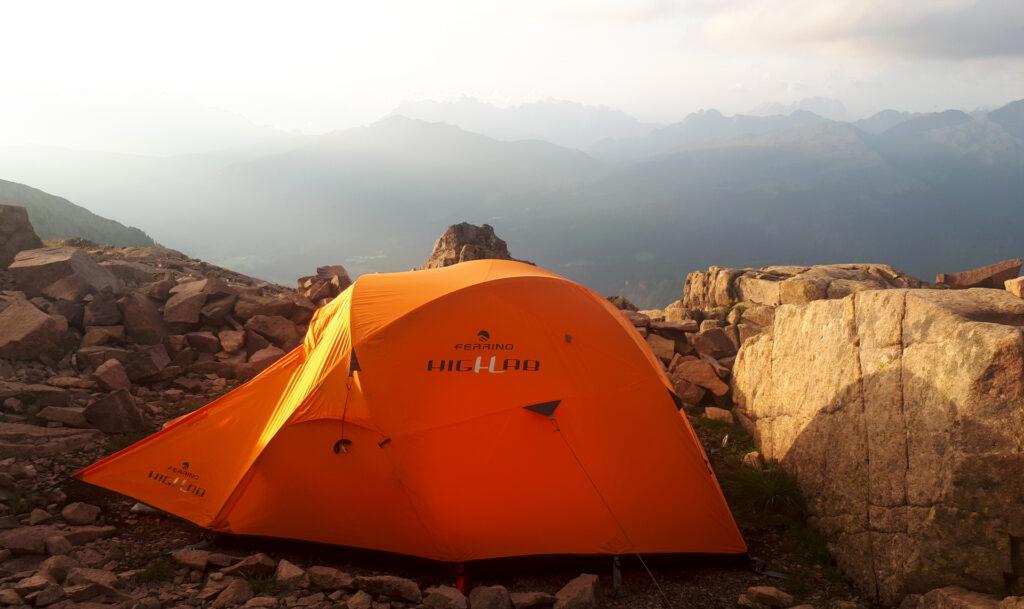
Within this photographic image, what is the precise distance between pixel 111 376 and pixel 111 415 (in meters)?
1.56

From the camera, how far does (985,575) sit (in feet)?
20.6

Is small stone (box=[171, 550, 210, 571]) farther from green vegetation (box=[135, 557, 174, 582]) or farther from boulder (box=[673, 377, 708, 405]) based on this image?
boulder (box=[673, 377, 708, 405])

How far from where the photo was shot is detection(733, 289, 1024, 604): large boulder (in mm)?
6398

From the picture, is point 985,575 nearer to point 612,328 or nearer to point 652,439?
point 652,439

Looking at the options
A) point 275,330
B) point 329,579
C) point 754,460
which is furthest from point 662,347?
point 329,579

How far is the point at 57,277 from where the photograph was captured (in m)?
14.5

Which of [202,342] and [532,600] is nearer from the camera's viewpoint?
[532,600]

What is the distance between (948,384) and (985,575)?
2025mm

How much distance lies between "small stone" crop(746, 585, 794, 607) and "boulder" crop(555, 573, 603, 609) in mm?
1864

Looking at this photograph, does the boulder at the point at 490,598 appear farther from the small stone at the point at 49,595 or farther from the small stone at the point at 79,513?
the small stone at the point at 79,513

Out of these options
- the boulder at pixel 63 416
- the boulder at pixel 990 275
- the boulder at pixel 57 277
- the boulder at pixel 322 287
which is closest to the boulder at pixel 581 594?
the boulder at pixel 63 416

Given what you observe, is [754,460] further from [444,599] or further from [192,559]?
[192,559]

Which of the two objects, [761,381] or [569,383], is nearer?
[569,383]

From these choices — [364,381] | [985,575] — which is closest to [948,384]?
[985,575]
